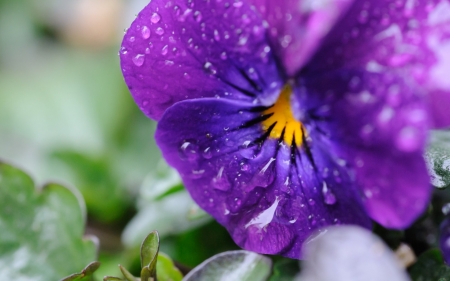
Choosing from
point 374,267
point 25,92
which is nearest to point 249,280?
point 374,267

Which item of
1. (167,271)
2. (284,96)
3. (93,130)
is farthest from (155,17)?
(93,130)

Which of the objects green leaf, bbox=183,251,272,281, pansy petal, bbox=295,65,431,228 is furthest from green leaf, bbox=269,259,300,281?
pansy petal, bbox=295,65,431,228

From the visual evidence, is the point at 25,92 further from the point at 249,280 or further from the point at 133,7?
the point at 249,280

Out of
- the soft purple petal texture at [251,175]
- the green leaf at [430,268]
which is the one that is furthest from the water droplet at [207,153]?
the green leaf at [430,268]

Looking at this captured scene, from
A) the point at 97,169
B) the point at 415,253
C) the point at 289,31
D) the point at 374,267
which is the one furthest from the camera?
the point at 97,169

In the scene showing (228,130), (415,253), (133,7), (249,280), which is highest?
(133,7)
